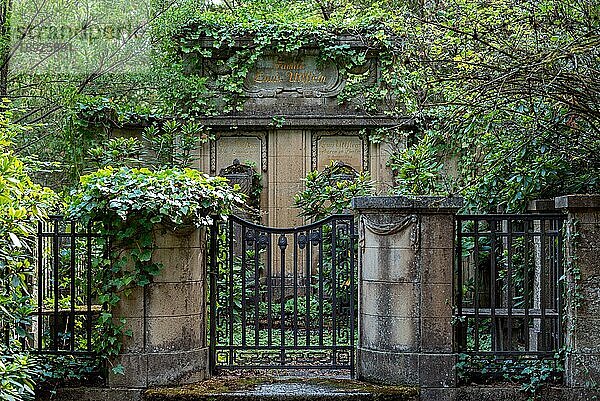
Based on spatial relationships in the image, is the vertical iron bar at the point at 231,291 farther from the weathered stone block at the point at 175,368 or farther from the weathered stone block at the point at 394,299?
the weathered stone block at the point at 394,299

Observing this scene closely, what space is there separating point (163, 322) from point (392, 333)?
223 cm

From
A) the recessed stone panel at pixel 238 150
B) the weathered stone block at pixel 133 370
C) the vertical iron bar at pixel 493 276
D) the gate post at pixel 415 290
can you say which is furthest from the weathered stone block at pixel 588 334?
the recessed stone panel at pixel 238 150

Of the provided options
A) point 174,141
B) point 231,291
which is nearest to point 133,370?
point 231,291

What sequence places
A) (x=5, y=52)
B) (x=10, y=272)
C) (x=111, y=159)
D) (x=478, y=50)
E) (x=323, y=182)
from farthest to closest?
(x=5, y=52) → (x=111, y=159) → (x=323, y=182) → (x=478, y=50) → (x=10, y=272)

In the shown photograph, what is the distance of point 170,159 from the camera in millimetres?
14562

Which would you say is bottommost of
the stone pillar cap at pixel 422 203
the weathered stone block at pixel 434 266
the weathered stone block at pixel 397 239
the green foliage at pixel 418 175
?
the weathered stone block at pixel 434 266

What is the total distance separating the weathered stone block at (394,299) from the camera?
26.0ft

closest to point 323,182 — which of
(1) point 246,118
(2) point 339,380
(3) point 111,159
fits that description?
(1) point 246,118

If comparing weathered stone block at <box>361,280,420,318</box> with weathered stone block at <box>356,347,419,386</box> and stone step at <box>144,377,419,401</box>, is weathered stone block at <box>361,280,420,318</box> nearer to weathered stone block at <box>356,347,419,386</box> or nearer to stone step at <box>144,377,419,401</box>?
weathered stone block at <box>356,347,419,386</box>

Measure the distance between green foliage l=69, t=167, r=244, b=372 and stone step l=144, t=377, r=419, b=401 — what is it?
A: 687 mm

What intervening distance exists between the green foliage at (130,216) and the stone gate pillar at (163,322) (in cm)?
10

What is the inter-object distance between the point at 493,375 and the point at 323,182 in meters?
5.56

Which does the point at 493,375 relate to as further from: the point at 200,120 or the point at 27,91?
the point at 27,91

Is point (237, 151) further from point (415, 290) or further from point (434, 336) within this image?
point (434, 336)
